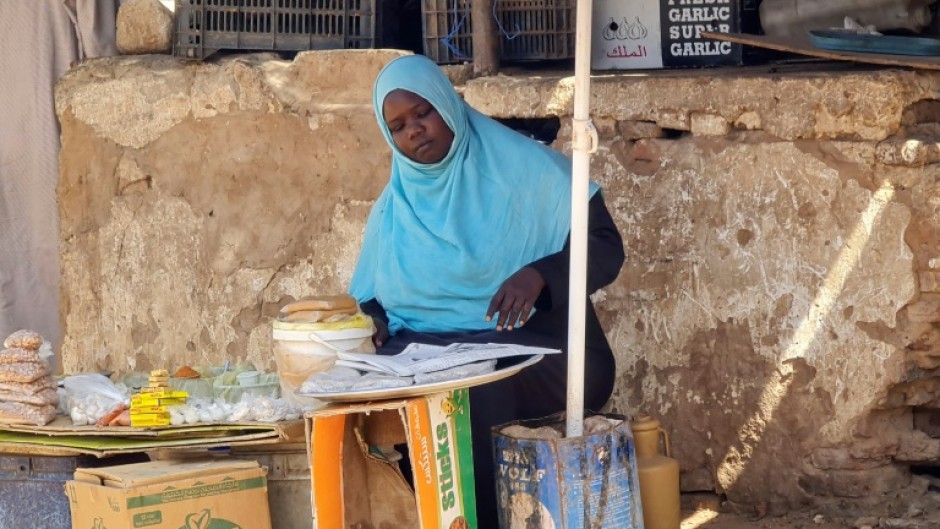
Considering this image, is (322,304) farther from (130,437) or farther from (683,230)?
(683,230)

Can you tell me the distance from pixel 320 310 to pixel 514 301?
49 cm

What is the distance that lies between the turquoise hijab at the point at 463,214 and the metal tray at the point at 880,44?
97 centimetres

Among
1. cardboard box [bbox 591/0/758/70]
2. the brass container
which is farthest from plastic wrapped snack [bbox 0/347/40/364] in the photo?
cardboard box [bbox 591/0/758/70]

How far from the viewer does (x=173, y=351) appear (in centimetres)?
544

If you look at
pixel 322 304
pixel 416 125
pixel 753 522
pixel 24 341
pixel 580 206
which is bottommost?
pixel 753 522

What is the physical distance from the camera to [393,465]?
362 centimetres

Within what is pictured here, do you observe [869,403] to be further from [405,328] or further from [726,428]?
[405,328]

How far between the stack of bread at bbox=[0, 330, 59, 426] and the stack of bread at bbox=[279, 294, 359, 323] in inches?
26.3

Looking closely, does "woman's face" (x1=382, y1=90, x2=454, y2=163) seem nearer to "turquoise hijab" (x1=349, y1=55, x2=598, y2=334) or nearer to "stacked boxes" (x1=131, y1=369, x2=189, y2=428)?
"turquoise hijab" (x1=349, y1=55, x2=598, y2=334)

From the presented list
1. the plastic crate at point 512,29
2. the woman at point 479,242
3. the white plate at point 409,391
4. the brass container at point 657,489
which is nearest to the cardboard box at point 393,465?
the white plate at point 409,391

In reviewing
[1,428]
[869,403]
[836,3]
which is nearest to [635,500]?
[869,403]

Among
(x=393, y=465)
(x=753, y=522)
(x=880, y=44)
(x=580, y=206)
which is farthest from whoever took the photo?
(x=753, y=522)

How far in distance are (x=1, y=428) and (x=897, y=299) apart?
2.55 meters

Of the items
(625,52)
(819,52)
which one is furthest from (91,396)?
(819,52)
